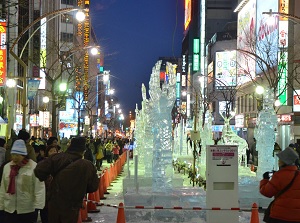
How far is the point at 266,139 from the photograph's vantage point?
1750cm

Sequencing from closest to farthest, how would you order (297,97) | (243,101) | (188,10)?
(297,97)
(243,101)
(188,10)

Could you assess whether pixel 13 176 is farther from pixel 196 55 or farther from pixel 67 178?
pixel 196 55

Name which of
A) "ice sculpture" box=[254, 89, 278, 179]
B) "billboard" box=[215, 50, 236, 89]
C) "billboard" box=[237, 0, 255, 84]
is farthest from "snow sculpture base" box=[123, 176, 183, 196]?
"billboard" box=[215, 50, 236, 89]

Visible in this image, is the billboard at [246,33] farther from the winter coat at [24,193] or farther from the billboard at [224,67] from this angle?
the winter coat at [24,193]

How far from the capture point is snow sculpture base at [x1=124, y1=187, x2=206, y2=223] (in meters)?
13.0

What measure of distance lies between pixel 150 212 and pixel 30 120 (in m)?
37.5

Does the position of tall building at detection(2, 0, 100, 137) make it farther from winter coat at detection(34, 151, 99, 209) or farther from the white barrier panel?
winter coat at detection(34, 151, 99, 209)

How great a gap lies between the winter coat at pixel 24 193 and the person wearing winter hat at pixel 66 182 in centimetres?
36

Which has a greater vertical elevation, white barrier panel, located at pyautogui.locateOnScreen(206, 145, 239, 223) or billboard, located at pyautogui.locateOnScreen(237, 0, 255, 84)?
billboard, located at pyautogui.locateOnScreen(237, 0, 255, 84)

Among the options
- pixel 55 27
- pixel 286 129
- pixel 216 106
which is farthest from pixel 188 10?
pixel 286 129

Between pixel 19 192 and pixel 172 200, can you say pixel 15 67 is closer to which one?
pixel 172 200

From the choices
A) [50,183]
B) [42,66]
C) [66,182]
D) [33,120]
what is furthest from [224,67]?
[66,182]

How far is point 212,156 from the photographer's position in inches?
446

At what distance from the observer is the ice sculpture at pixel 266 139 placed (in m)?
17.3
